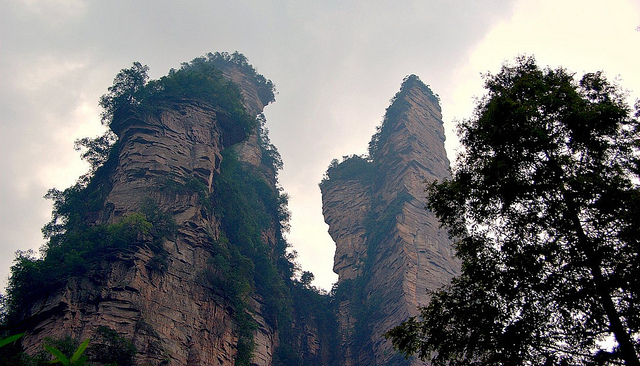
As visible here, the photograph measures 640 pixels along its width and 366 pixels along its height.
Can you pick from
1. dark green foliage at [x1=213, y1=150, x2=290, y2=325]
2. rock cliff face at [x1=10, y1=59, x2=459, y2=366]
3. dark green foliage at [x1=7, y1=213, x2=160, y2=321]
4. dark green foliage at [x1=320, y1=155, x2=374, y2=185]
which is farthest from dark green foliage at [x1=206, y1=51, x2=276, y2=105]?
dark green foliage at [x1=7, y1=213, x2=160, y2=321]

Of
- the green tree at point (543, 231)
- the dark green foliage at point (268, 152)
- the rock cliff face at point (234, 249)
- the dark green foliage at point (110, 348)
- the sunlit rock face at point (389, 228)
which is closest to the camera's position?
the green tree at point (543, 231)

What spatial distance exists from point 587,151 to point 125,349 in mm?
20664

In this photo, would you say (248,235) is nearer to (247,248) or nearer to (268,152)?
(247,248)

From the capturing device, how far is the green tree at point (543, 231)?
877 cm

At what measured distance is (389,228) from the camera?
47.6 meters

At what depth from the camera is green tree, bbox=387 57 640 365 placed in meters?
8.77

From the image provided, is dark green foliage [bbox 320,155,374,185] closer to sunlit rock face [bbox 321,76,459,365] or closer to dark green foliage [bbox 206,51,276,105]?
sunlit rock face [bbox 321,76,459,365]

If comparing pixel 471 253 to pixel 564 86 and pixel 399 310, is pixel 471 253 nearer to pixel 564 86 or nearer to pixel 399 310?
pixel 564 86

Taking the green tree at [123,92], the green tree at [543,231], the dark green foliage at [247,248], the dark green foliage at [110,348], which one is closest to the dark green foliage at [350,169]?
the dark green foliage at [247,248]

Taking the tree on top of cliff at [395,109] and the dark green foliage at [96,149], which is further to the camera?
the tree on top of cliff at [395,109]

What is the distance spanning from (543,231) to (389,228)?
3784 cm

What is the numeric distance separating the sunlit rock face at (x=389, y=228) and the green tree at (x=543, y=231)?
94.5 feet

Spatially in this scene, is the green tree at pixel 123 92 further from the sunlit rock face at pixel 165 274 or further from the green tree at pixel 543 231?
the green tree at pixel 543 231

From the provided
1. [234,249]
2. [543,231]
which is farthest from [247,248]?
[543,231]
